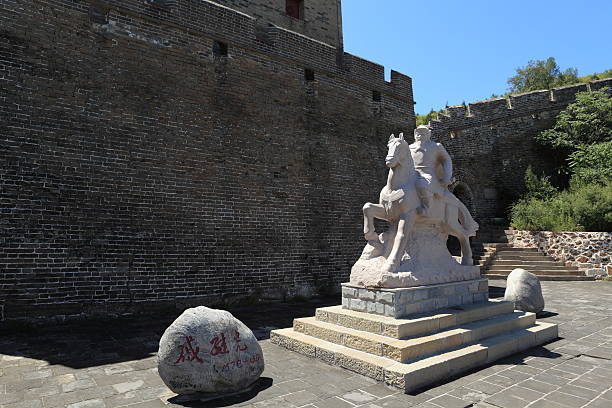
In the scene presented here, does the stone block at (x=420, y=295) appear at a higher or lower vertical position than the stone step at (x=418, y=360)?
higher

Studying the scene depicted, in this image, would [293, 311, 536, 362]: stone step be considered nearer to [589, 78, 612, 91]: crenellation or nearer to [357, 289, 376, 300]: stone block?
[357, 289, 376, 300]: stone block

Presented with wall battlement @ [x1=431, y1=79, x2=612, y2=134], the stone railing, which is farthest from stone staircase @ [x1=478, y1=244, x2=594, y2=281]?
wall battlement @ [x1=431, y1=79, x2=612, y2=134]

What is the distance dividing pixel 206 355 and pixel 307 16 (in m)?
12.9

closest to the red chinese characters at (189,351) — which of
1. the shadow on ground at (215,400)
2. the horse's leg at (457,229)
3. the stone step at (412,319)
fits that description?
the shadow on ground at (215,400)

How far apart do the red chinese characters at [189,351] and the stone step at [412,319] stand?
2.04 meters

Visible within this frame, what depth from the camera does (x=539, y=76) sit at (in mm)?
31797

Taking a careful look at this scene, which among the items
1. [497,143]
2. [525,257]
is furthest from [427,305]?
[497,143]

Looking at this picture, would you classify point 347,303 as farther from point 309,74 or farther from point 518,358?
point 309,74

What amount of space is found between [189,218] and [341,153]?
4.71 metres

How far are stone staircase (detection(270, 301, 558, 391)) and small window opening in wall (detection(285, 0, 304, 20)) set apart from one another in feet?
37.7

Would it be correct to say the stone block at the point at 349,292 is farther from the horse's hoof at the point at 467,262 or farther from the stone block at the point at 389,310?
the horse's hoof at the point at 467,262

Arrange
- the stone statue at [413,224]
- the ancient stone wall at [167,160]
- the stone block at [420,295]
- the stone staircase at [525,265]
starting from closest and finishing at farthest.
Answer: the stone block at [420,295]
the stone statue at [413,224]
the ancient stone wall at [167,160]
the stone staircase at [525,265]

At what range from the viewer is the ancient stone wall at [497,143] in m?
15.9

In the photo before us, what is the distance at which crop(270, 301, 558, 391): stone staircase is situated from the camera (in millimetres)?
3852
